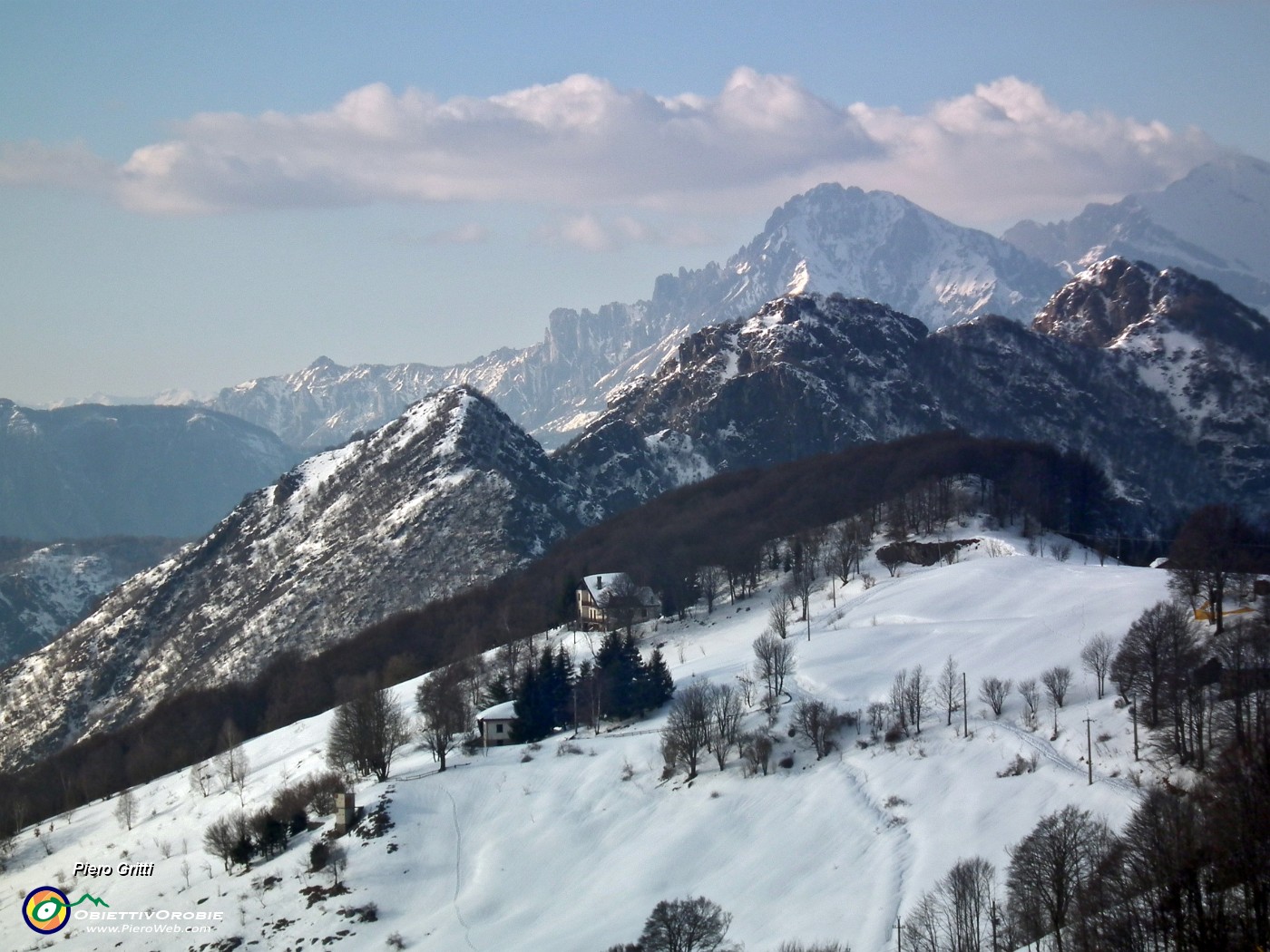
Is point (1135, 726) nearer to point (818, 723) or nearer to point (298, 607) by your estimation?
point (818, 723)

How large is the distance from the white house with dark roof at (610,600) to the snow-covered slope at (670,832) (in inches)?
1027

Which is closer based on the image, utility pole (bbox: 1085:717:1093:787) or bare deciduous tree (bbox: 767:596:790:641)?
utility pole (bbox: 1085:717:1093:787)

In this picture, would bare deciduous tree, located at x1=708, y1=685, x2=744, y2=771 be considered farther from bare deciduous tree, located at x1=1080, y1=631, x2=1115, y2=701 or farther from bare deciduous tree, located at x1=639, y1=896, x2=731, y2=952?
bare deciduous tree, located at x1=639, y1=896, x2=731, y2=952

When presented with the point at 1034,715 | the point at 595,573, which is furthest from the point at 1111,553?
the point at 1034,715

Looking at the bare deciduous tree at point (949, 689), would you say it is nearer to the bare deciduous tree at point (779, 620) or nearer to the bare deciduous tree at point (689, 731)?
the bare deciduous tree at point (689, 731)

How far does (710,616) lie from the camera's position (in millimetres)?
109062

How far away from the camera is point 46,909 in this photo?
68.9 metres

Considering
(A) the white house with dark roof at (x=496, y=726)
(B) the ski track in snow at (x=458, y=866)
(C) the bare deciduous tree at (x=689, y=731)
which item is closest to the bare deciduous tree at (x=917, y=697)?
(C) the bare deciduous tree at (x=689, y=731)

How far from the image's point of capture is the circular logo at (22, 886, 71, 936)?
65750 millimetres

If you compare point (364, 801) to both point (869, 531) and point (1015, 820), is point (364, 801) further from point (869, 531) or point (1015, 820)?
point (869, 531)

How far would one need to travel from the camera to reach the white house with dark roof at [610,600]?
370 ft

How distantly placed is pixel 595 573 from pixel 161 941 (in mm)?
75060

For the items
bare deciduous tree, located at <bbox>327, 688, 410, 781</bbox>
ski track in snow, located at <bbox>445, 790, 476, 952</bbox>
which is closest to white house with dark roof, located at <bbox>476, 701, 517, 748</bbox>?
bare deciduous tree, located at <bbox>327, 688, 410, 781</bbox>

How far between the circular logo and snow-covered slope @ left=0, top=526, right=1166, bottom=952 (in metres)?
0.91
